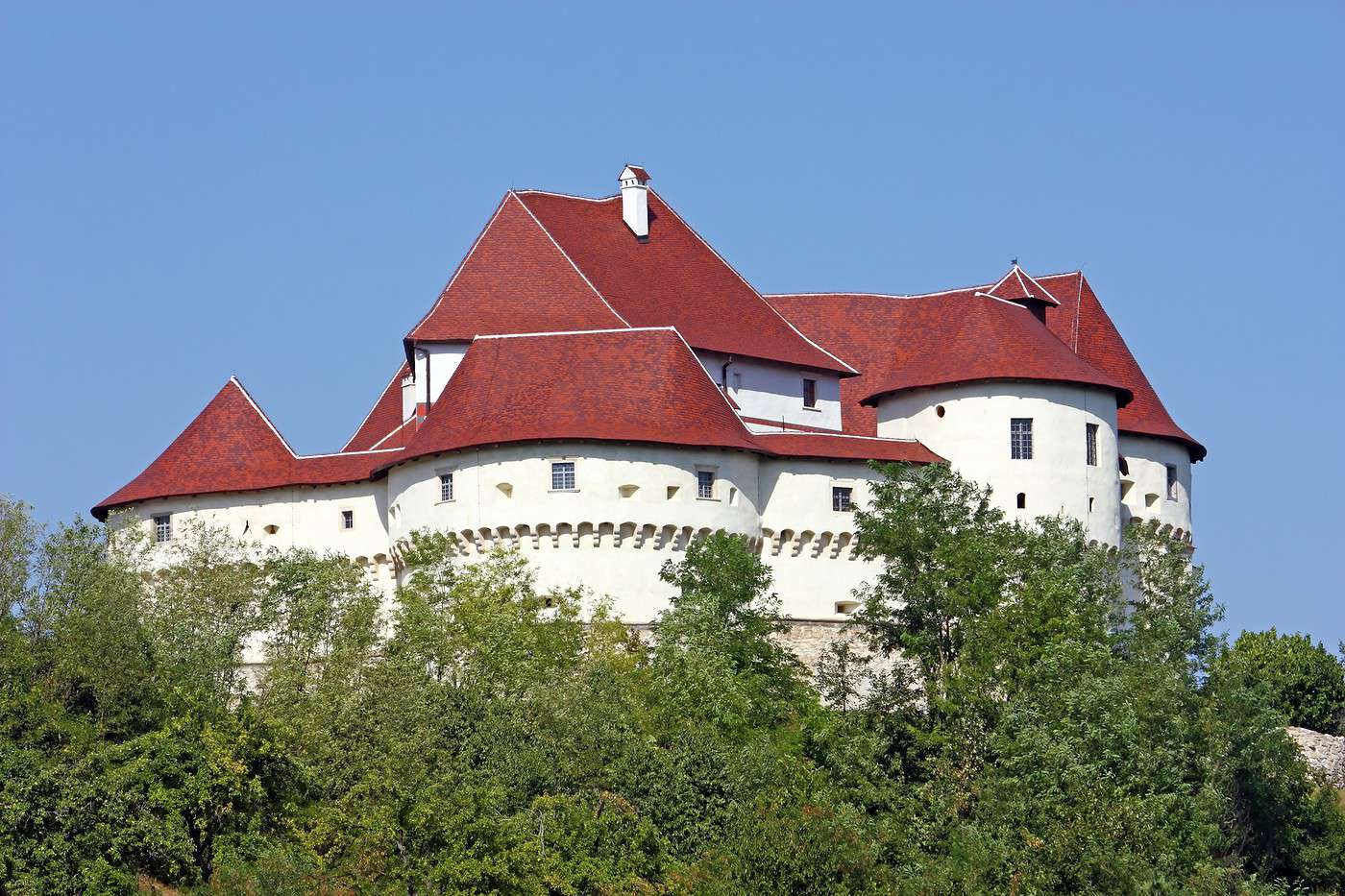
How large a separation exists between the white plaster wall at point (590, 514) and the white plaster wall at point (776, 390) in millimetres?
5622

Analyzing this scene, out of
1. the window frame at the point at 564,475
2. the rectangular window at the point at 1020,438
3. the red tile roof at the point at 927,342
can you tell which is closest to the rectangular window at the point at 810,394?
the red tile roof at the point at 927,342

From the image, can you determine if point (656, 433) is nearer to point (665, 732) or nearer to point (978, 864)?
point (665, 732)

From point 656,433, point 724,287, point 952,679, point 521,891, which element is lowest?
point 521,891

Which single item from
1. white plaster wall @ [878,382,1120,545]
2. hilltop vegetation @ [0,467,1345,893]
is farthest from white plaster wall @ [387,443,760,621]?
white plaster wall @ [878,382,1120,545]

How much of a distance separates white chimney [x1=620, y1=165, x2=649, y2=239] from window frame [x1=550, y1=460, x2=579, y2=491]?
1173 cm

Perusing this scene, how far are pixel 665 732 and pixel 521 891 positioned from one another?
9728 millimetres

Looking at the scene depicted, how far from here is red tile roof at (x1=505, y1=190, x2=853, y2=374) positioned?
78.9 meters

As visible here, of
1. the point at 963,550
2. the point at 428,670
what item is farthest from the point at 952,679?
the point at 428,670

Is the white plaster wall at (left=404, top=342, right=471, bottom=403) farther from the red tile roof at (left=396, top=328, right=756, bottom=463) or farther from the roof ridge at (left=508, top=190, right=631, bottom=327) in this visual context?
the roof ridge at (left=508, top=190, right=631, bottom=327)

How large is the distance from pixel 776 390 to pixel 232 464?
43.9 ft

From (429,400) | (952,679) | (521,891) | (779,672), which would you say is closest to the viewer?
(521,891)

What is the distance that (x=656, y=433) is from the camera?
72.2 metres

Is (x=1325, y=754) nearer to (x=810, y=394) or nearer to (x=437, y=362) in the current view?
(x=810, y=394)

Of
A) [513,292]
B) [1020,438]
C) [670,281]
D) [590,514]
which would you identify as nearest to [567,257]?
[513,292]
